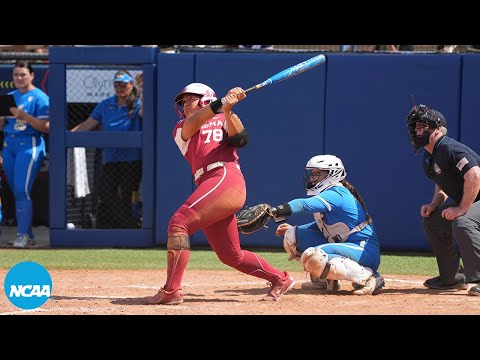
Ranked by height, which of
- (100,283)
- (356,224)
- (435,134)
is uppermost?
(435,134)

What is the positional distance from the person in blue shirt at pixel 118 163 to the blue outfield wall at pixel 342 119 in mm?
440

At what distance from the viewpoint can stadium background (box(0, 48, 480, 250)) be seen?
413 inches

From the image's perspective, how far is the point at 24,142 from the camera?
35.8ft

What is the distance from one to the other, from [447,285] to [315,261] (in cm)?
149

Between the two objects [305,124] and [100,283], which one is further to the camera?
[305,124]

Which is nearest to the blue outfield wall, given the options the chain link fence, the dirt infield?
the chain link fence

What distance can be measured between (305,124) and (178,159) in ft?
5.31

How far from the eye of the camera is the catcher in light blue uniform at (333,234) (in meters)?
7.18

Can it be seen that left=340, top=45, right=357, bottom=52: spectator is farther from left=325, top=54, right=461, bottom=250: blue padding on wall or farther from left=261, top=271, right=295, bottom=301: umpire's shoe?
left=261, top=271, right=295, bottom=301: umpire's shoe

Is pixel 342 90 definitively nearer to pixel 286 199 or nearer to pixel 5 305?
pixel 286 199

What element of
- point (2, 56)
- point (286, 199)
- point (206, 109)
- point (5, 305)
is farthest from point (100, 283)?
→ point (2, 56)

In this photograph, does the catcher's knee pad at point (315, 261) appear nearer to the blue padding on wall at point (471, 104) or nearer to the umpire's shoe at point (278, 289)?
the umpire's shoe at point (278, 289)

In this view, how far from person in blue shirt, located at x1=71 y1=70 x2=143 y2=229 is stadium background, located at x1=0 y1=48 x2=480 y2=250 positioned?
0.76 ft

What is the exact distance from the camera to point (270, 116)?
10.7 m
